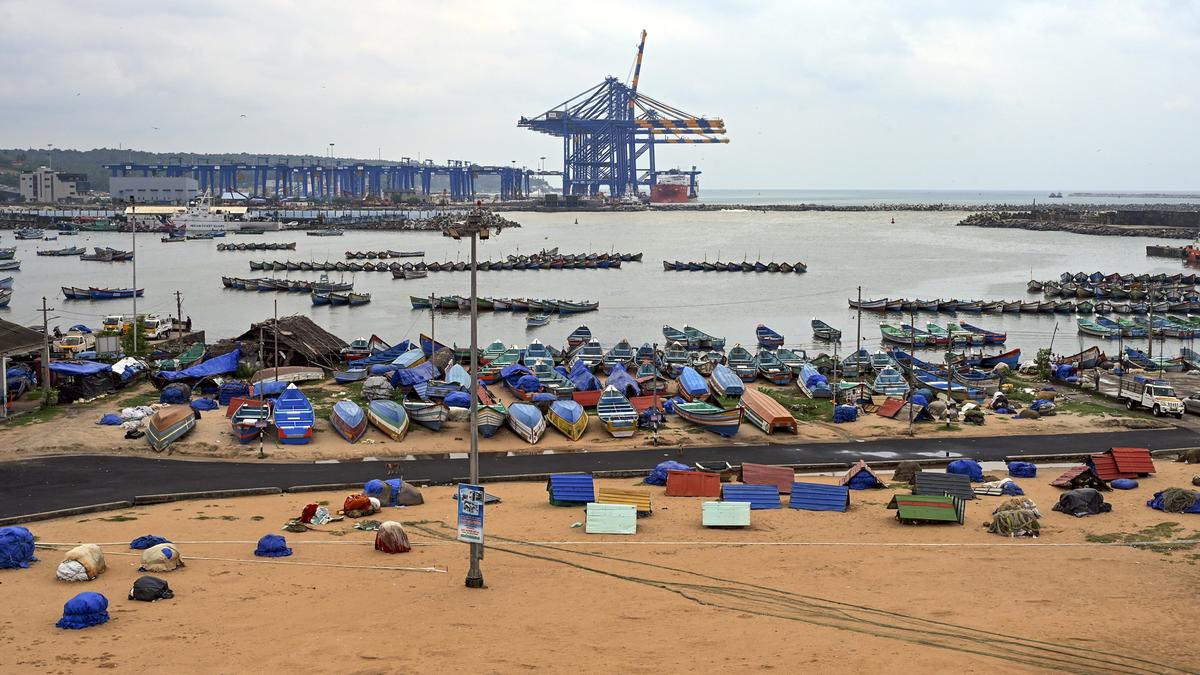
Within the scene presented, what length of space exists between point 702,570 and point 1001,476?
673 cm

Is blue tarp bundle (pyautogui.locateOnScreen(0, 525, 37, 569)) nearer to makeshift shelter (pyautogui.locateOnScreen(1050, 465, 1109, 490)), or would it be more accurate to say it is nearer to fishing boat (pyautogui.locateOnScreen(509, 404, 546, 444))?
fishing boat (pyautogui.locateOnScreen(509, 404, 546, 444))

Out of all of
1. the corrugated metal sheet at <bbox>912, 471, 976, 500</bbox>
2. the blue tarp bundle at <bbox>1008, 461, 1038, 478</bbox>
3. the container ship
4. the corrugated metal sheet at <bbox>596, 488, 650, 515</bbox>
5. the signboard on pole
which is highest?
the container ship

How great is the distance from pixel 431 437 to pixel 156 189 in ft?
435

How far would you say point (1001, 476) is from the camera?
15211mm

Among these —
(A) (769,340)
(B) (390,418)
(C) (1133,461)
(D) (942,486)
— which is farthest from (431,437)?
(A) (769,340)

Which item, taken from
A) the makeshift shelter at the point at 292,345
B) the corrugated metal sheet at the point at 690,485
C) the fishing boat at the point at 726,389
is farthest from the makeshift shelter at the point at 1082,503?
the makeshift shelter at the point at 292,345

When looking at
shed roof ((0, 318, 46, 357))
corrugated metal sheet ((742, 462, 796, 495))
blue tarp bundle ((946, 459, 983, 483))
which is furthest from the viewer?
shed roof ((0, 318, 46, 357))

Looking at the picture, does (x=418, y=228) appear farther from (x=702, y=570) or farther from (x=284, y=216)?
(x=702, y=570)

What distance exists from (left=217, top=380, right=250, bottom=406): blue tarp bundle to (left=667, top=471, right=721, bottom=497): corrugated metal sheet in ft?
32.1

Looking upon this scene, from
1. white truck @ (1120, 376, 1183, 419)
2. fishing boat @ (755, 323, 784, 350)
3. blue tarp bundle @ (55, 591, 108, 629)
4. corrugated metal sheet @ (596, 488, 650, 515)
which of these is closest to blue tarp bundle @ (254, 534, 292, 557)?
blue tarp bundle @ (55, 591, 108, 629)

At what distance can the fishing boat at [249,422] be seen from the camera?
55.6ft

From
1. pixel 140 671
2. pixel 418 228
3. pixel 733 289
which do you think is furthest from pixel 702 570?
pixel 418 228

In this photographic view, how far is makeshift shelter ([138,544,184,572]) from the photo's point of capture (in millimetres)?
10031

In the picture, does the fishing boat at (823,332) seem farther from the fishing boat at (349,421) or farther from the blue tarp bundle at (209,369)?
the fishing boat at (349,421)
